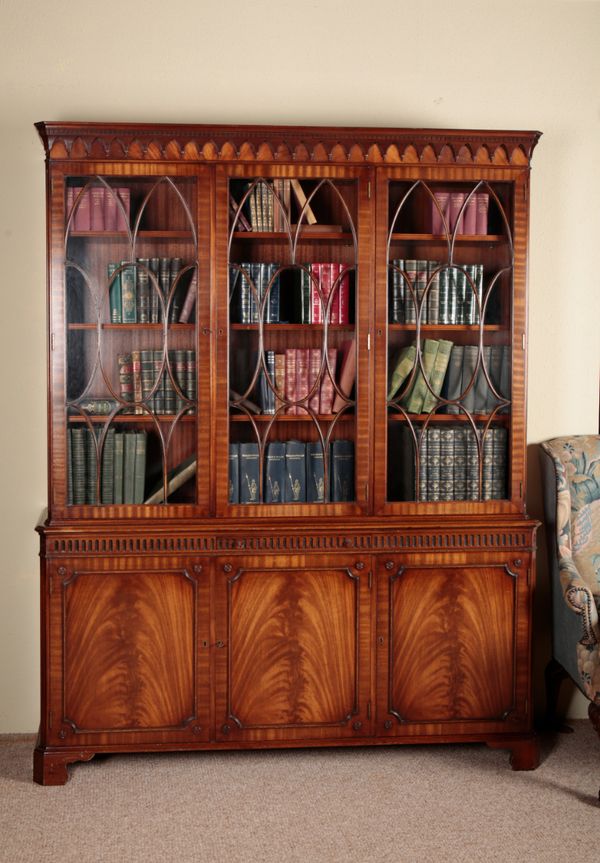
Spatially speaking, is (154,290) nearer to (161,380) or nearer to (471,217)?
(161,380)

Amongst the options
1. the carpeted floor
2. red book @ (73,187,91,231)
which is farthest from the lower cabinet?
red book @ (73,187,91,231)

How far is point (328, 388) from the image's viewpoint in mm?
3205

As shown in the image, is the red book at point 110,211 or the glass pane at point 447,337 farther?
the glass pane at point 447,337

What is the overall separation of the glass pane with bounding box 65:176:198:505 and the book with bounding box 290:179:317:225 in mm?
343

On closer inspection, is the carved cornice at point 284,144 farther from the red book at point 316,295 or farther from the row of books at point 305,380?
the row of books at point 305,380

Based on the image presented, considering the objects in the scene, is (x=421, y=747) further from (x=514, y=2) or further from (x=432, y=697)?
(x=514, y=2)

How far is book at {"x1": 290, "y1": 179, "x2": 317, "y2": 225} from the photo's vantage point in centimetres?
315

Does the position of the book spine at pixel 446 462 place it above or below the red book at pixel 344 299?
below

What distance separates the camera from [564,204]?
3.64 metres

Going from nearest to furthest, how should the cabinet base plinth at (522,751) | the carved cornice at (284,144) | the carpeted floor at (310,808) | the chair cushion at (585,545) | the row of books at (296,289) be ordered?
the carpeted floor at (310,808) < the carved cornice at (284,144) < the row of books at (296,289) < the cabinet base plinth at (522,751) < the chair cushion at (585,545)

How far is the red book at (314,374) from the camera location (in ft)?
10.5

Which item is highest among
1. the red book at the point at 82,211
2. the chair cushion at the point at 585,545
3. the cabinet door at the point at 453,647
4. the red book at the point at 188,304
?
the red book at the point at 82,211

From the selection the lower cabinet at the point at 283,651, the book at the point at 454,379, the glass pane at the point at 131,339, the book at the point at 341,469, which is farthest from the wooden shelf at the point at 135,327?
the book at the point at 454,379

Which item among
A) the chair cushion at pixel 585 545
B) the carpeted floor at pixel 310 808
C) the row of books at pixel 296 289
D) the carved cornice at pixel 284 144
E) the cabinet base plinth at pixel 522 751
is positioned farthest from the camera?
the chair cushion at pixel 585 545
